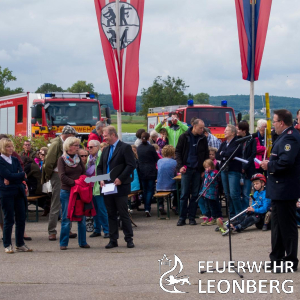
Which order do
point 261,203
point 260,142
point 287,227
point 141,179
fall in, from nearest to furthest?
point 287,227, point 261,203, point 260,142, point 141,179

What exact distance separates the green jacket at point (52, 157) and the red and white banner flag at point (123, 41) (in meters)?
3.56

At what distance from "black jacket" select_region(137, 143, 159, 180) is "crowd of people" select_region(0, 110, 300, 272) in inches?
0.9

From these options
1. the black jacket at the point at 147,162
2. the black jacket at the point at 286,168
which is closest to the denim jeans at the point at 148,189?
the black jacket at the point at 147,162

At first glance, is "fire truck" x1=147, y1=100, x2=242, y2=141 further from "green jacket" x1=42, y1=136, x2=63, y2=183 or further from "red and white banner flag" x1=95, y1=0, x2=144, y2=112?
"green jacket" x1=42, y1=136, x2=63, y2=183

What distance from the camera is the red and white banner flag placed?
1330 cm

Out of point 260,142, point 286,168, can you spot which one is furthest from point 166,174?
point 286,168

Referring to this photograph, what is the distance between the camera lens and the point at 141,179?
1279cm

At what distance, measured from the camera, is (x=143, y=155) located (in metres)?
12.7

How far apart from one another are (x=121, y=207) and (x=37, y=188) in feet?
13.3

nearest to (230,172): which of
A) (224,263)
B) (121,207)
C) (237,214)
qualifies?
(237,214)

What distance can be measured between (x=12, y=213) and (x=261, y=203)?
14.2 feet

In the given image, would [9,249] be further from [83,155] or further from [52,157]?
[83,155]

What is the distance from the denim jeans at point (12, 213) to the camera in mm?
8953

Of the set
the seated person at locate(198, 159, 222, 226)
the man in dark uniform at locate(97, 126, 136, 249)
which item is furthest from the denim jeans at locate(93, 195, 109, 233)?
the seated person at locate(198, 159, 222, 226)
